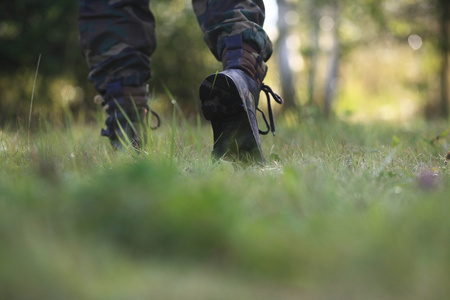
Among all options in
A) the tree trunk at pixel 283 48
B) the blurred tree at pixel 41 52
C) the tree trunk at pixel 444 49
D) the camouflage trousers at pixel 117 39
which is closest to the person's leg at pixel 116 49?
the camouflage trousers at pixel 117 39

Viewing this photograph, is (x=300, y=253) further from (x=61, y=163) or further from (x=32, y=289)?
(x=61, y=163)

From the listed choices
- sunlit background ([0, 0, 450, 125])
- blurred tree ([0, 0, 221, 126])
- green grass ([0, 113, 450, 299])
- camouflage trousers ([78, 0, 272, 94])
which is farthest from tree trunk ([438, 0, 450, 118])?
green grass ([0, 113, 450, 299])

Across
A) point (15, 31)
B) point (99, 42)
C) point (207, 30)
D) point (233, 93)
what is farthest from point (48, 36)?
point (233, 93)

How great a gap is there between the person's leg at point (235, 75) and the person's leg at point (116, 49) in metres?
0.39

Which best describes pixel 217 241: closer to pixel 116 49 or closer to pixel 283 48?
pixel 116 49

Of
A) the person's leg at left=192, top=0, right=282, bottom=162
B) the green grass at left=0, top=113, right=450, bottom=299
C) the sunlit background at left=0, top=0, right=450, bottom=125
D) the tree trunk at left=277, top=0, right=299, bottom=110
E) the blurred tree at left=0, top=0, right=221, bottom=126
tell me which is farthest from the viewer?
the tree trunk at left=277, top=0, right=299, bottom=110

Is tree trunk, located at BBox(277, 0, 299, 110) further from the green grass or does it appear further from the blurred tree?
the green grass

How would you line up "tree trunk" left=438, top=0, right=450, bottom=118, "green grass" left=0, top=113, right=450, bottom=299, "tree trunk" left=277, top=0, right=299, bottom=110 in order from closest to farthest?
"green grass" left=0, top=113, right=450, bottom=299 < "tree trunk" left=277, top=0, right=299, bottom=110 < "tree trunk" left=438, top=0, right=450, bottom=118

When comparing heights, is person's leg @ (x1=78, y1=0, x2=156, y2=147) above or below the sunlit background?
above

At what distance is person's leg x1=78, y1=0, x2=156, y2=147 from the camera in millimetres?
1941

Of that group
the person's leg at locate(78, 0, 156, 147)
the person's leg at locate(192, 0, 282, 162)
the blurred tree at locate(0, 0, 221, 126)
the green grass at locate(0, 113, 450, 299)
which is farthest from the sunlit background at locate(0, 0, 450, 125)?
the green grass at locate(0, 113, 450, 299)

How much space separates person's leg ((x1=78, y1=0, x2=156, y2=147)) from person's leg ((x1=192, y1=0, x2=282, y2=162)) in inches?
15.2

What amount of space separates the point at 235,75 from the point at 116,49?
763mm

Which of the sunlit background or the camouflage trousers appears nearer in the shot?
the camouflage trousers
